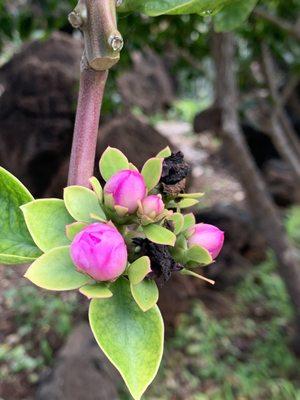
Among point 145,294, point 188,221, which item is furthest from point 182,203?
point 145,294

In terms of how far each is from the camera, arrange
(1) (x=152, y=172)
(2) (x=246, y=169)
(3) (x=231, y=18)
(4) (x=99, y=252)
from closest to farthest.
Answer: (4) (x=99, y=252) < (1) (x=152, y=172) < (3) (x=231, y=18) < (2) (x=246, y=169)

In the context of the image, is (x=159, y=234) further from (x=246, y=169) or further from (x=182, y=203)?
(x=246, y=169)

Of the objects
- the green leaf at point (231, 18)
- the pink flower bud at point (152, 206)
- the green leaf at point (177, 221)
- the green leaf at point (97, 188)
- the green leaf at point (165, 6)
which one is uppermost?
the green leaf at point (231, 18)

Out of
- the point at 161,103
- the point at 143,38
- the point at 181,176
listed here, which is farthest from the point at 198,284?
the point at 161,103

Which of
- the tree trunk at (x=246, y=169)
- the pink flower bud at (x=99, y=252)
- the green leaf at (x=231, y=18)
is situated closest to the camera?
the pink flower bud at (x=99, y=252)

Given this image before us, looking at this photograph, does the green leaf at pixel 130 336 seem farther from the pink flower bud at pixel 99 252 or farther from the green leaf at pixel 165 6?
the green leaf at pixel 165 6

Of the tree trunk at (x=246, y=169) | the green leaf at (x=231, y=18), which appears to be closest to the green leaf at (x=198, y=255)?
the green leaf at (x=231, y=18)
